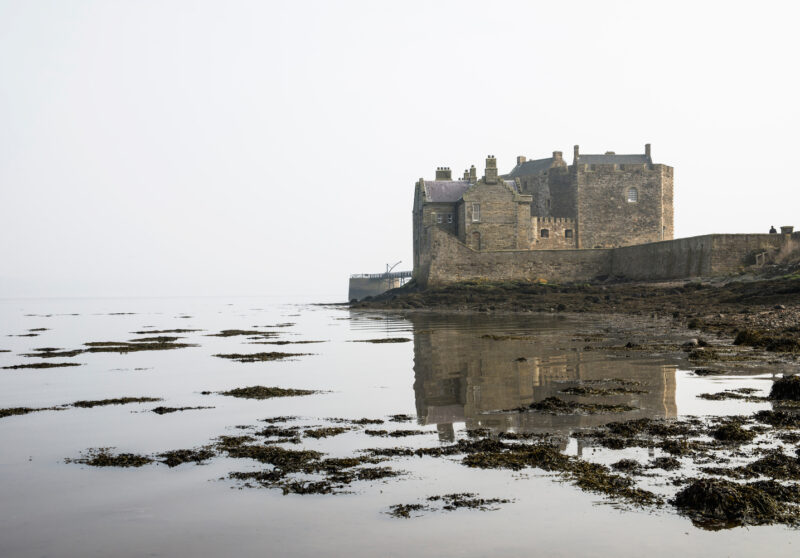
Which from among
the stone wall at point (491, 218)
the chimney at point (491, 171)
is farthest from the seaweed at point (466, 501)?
the chimney at point (491, 171)

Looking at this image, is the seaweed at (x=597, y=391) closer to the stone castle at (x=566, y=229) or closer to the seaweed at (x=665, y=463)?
the seaweed at (x=665, y=463)

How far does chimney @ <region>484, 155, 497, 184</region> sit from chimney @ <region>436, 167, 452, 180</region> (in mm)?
5615

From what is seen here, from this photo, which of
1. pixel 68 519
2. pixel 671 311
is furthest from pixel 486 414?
pixel 671 311

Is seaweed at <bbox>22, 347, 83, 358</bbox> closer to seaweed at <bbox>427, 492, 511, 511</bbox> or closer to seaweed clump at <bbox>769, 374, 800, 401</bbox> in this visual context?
seaweed at <bbox>427, 492, 511, 511</bbox>

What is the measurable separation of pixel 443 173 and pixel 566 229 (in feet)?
33.6

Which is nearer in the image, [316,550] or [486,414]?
[316,550]

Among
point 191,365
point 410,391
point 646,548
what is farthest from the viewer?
point 191,365

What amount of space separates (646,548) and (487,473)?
1.78 m

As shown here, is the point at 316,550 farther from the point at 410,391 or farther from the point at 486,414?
the point at 410,391

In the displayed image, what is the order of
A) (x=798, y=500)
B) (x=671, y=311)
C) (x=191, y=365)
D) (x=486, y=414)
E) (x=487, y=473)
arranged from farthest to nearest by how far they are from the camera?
(x=671, y=311), (x=191, y=365), (x=486, y=414), (x=487, y=473), (x=798, y=500)

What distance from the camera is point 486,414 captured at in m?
8.27

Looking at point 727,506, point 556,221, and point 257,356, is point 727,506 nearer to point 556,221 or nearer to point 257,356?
point 257,356

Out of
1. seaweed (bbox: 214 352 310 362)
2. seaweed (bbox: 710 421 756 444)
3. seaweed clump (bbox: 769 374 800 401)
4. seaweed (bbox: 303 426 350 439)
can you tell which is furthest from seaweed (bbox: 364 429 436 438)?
seaweed (bbox: 214 352 310 362)

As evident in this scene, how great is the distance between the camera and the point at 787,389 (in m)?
8.38
